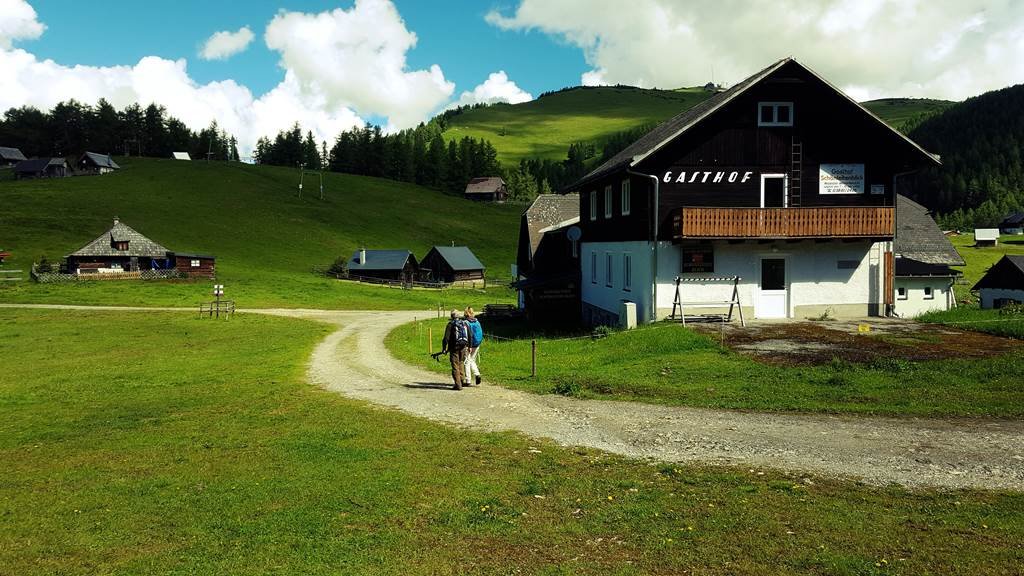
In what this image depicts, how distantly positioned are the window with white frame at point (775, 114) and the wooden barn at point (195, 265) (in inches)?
2439

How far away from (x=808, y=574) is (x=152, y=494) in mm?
9705

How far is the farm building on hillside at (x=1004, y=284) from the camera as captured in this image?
4032 centimetres

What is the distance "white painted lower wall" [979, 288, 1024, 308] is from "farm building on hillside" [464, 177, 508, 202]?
433ft

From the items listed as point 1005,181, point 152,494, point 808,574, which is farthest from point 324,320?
point 1005,181

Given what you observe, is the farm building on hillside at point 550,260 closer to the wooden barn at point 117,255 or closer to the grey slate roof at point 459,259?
the grey slate roof at point 459,259

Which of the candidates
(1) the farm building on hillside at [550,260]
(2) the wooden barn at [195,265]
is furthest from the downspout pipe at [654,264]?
(2) the wooden barn at [195,265]

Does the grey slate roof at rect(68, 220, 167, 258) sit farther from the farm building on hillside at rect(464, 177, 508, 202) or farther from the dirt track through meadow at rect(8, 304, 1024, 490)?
the farm building on hillside at rect(464, 177, 508, 202)

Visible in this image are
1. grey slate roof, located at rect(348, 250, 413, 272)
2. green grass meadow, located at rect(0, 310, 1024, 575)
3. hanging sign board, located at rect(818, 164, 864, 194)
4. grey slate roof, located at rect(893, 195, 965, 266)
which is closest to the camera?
green grass meadow, located at rect(0, 310, 1024, 575)

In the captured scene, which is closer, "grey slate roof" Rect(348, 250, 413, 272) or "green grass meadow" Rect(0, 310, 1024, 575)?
"green grass meadow" Rect(0, 310, 1024, 575)

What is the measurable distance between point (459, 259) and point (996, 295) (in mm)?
63773

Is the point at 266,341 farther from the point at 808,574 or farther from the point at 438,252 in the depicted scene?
the point at 438,252

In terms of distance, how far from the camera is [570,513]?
9422 millimetres

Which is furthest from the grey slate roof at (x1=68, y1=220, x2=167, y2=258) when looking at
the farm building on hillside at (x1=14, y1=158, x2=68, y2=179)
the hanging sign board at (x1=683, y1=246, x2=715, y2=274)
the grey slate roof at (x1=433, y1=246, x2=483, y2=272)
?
the farm building on hillside at (x1=14, y1=158, x2=68, y2=179)

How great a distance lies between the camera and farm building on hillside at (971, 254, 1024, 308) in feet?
132
